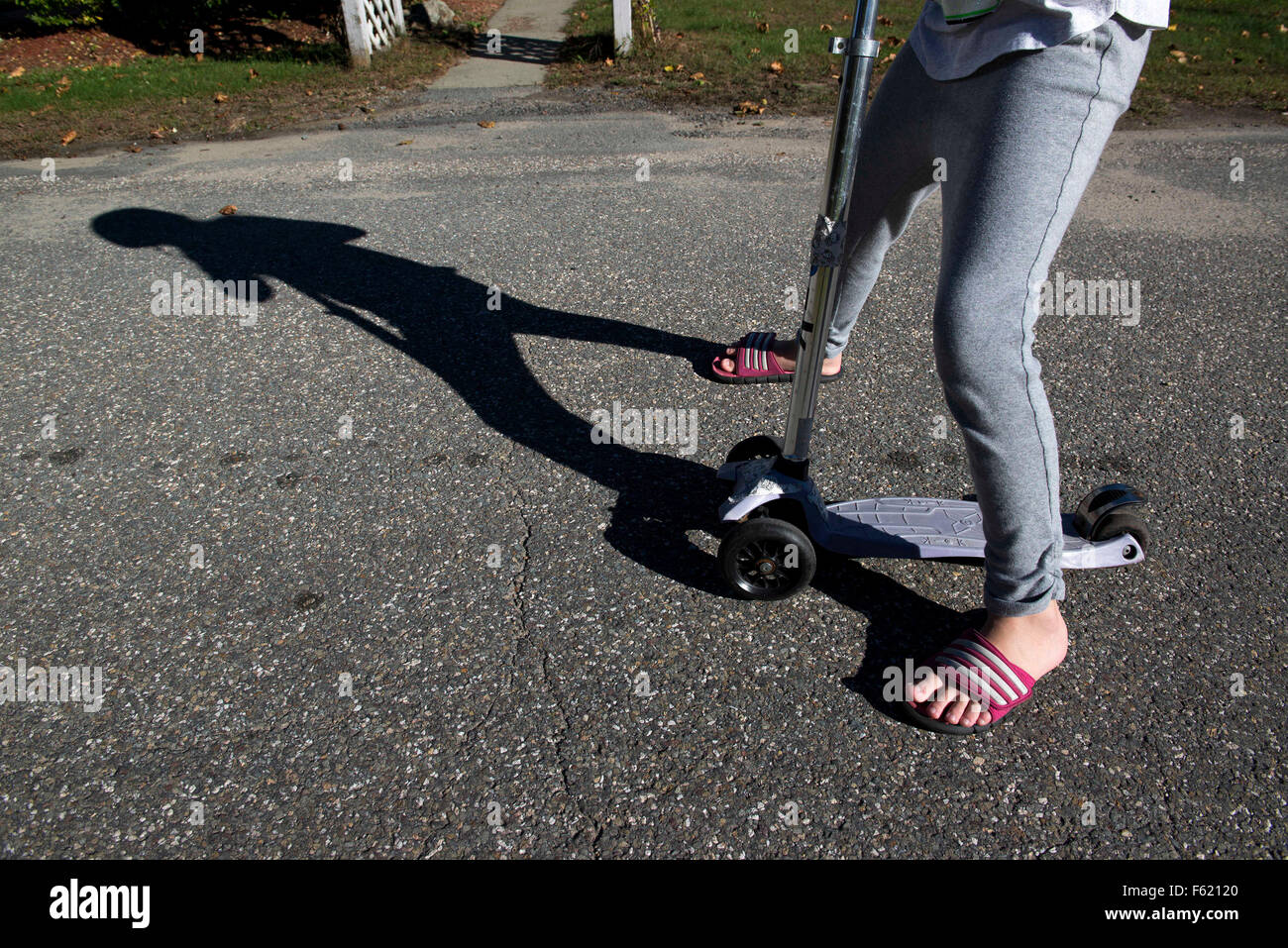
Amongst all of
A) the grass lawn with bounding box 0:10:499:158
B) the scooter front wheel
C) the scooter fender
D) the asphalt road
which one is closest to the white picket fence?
the grass lawn with bounding box 0:10:499:158

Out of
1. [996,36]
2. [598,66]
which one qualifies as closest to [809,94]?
[598,66]

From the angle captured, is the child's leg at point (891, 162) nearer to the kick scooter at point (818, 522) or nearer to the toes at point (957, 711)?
the kick scooter at point (818, 522)

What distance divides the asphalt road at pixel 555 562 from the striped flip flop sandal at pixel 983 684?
6cm

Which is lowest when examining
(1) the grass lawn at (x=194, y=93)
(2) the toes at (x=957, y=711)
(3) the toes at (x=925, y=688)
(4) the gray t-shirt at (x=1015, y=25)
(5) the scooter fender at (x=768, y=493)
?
(2) the toes at (x=957, y=711)

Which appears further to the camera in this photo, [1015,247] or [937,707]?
[937,707]

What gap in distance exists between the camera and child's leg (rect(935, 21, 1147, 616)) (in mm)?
1674

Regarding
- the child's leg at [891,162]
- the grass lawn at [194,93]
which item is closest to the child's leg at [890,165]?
the child's leg at [891,162]

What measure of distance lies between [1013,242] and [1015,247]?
0.01m

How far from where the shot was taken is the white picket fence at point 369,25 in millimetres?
8117

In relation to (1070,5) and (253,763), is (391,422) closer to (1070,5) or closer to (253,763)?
(253,763)

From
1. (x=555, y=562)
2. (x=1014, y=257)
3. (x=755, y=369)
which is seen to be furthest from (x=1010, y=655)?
(x=755, y=369)

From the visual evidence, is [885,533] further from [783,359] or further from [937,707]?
[783,359]

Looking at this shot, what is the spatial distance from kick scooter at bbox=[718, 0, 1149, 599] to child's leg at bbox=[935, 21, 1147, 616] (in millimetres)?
382

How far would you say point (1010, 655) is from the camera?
6.73 feet
